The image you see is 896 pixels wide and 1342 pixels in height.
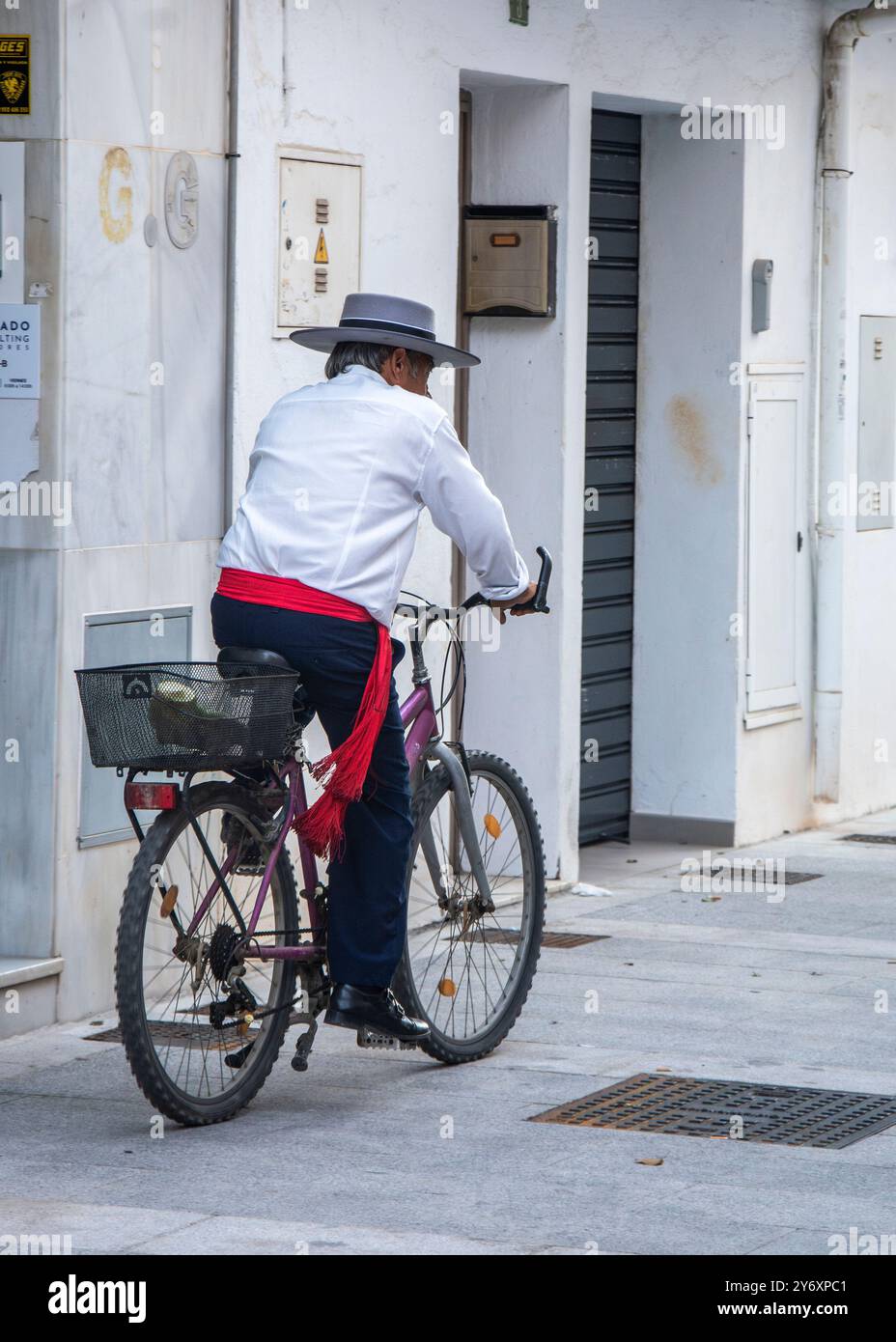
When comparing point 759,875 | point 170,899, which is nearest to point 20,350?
point 170,899

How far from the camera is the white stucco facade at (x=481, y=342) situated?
6.91 meters

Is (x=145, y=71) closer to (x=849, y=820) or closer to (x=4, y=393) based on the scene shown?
(x=4, y=393)

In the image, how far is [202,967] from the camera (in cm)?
574

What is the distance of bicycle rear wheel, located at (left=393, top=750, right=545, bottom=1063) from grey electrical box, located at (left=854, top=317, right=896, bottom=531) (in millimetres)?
5123

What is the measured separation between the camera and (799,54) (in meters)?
11.0

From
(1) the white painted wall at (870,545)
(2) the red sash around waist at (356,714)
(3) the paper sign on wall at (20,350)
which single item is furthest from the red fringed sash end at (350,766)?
(1) the white painted wall at (870,545)

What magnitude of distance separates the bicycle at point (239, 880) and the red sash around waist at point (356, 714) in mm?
85

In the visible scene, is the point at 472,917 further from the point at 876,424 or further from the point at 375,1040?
the point at 876,424

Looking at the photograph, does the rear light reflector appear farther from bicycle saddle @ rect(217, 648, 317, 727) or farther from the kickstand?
the kickstand

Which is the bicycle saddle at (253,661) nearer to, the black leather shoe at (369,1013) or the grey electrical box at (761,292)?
the black leather shoe at (369,1013)

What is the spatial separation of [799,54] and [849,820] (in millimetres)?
3528

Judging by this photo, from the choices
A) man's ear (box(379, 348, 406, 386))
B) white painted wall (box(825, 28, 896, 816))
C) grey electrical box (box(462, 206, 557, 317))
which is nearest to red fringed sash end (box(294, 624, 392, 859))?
man's ear (box(379, 348, 406, 386))
